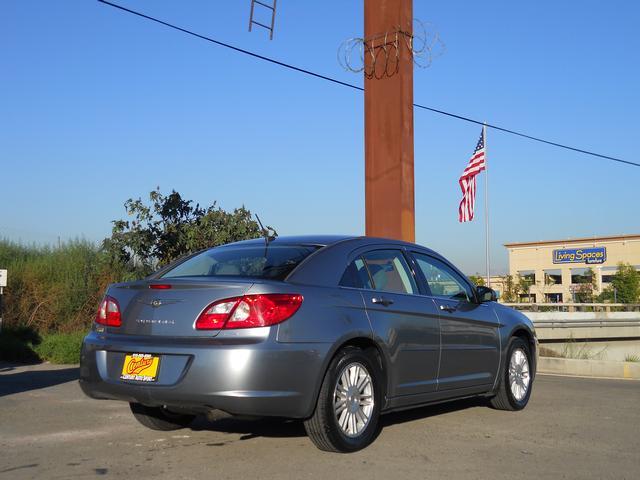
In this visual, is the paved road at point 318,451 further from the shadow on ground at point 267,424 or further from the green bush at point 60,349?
the green bush at point 60,349

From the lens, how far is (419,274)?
22.0 feet

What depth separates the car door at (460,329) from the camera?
21.5 feet

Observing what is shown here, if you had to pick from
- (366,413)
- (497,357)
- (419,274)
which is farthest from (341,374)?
(497,357)

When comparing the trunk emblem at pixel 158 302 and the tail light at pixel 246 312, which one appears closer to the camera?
the tail light at pixel 246 312

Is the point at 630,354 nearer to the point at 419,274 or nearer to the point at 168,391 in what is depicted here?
the point at 419,274

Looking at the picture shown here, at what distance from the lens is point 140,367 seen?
5.20 m

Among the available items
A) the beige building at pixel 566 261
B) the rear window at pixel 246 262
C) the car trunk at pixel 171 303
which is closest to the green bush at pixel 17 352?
the rear window at pixel 246 262

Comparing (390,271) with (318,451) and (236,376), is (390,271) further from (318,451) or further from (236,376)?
(236,376)

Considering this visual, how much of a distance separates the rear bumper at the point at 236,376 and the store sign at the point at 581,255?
268 ft

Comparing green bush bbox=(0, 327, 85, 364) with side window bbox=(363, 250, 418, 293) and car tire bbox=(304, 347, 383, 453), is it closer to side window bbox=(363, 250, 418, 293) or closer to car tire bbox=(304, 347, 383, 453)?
side window bbox=(363, 250, 418, 293)

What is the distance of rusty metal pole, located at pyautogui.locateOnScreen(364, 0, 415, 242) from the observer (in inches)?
513

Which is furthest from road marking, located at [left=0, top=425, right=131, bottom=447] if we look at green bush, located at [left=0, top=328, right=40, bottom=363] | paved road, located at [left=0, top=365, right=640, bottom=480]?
green bush, located at [left=0, top=328, right=40, bottom=363]

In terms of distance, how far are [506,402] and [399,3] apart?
815 cm

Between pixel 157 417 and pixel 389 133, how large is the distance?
818cm
